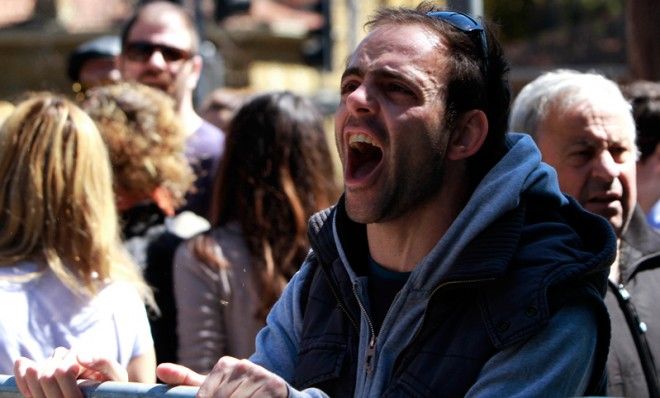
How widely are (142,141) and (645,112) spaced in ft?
6.05

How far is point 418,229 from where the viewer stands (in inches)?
111

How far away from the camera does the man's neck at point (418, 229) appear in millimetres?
A: 2812

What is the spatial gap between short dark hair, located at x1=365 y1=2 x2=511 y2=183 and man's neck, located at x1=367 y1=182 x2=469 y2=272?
0.10 metres

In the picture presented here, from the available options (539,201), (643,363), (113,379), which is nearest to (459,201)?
(539,201)

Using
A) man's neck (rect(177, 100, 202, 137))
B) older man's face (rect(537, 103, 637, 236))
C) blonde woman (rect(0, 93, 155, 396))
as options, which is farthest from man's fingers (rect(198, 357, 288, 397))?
man's neck (rect(177, 100, 202, 137))

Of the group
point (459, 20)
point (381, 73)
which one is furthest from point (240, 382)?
point (459, 20)

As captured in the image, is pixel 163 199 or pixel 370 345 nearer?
pixel 370 345

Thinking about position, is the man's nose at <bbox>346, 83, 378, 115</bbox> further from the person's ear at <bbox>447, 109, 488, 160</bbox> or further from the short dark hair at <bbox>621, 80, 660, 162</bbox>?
the short dark hair at <bbox>621, 80, 660, 162</bbox>

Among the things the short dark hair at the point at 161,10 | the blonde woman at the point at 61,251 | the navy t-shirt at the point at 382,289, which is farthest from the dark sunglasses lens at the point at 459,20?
the short dark hair at the point at 161,10

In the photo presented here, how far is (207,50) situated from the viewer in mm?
12797

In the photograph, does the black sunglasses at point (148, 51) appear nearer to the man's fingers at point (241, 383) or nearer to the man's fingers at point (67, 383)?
the man's fingers at point (67, 383)

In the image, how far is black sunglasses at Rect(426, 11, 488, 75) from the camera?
2.88 m

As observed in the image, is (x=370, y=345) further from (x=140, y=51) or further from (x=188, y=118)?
(x=140, y=51)

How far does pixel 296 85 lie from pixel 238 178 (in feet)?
71.9
